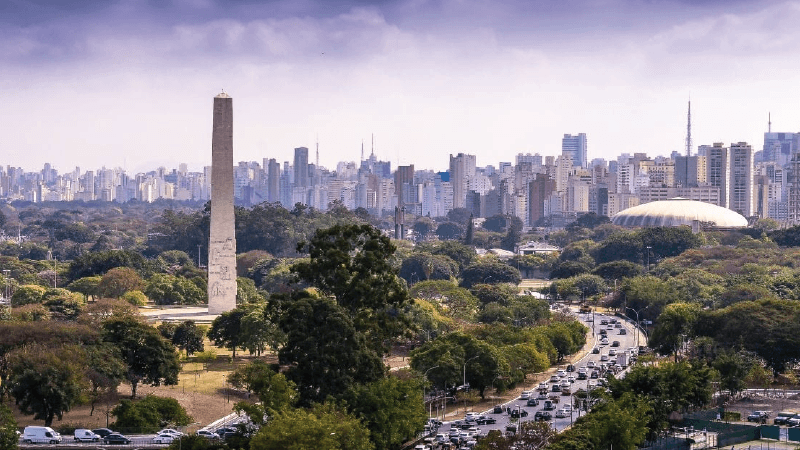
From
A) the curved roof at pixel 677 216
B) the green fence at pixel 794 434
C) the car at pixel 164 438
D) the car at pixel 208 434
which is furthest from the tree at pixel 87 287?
the curved roof at pixel 677 216

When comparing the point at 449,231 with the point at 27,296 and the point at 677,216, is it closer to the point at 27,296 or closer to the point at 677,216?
the point at 677,216

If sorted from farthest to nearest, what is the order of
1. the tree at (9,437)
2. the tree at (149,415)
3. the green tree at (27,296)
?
the green tree at (27,296)
the tree at (149,415)
the tree at (9,437)

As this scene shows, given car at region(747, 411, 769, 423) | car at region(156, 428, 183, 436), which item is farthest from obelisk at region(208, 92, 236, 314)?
car at region(747, 411, 769, 423)

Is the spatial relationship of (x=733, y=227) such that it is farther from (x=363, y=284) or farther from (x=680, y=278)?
(x=363, y=284)

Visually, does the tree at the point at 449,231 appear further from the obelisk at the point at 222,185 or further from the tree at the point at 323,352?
the tree at the point at 323,352

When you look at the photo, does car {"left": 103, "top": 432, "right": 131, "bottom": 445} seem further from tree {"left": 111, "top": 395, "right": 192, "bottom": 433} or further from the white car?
tree {"left": 111, "top": 395, "right": 192, "bottom": 433}

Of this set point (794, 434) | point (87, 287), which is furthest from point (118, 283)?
point (794, 434)
